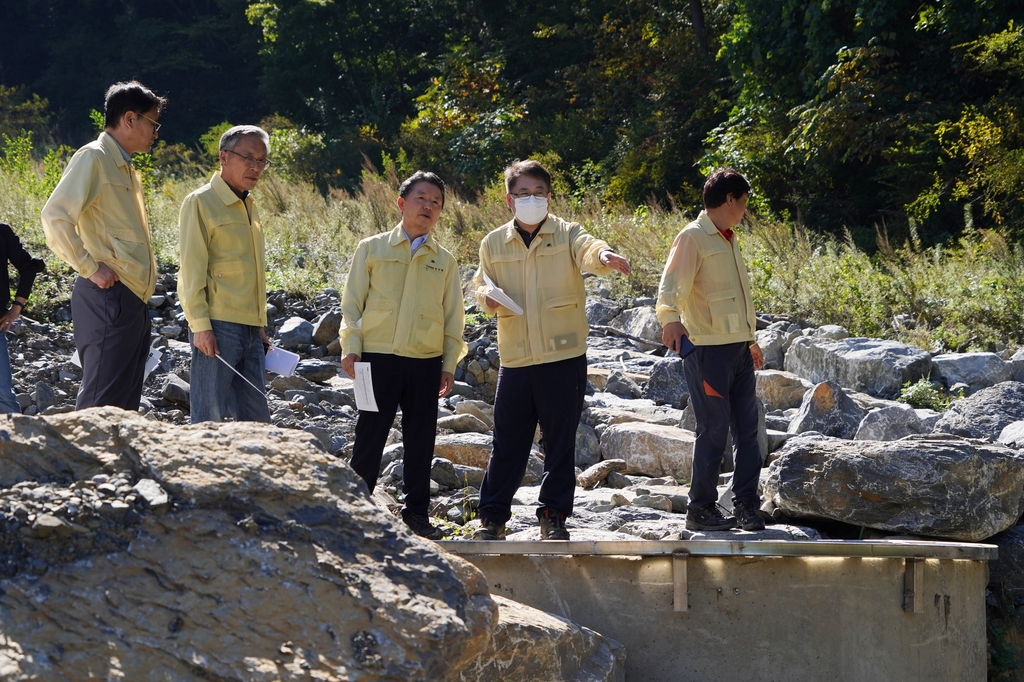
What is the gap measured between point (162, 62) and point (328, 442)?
26260mm

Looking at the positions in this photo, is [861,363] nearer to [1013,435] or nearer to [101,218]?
[1013,435]

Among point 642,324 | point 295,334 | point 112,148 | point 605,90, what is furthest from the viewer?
point 605,90

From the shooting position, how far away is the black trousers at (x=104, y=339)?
3.92 m

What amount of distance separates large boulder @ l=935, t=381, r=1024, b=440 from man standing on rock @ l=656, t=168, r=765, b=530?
2040mm

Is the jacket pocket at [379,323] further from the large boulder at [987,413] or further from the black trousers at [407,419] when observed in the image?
the large boulder at [987,413]

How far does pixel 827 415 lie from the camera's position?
256 inches

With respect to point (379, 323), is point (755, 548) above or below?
below

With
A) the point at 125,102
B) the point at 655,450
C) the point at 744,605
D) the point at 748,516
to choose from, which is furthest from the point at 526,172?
the point at 655,450

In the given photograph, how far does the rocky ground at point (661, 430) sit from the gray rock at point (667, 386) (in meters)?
0.01

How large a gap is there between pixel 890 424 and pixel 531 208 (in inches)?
121

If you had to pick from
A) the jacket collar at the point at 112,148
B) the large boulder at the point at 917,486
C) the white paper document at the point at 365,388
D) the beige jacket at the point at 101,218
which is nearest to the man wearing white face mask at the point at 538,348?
the white paper document at the point at 365,388

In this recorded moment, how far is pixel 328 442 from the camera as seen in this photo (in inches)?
246

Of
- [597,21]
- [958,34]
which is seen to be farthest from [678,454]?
[597,21]

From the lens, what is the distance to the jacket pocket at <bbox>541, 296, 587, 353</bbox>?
4.41 m
